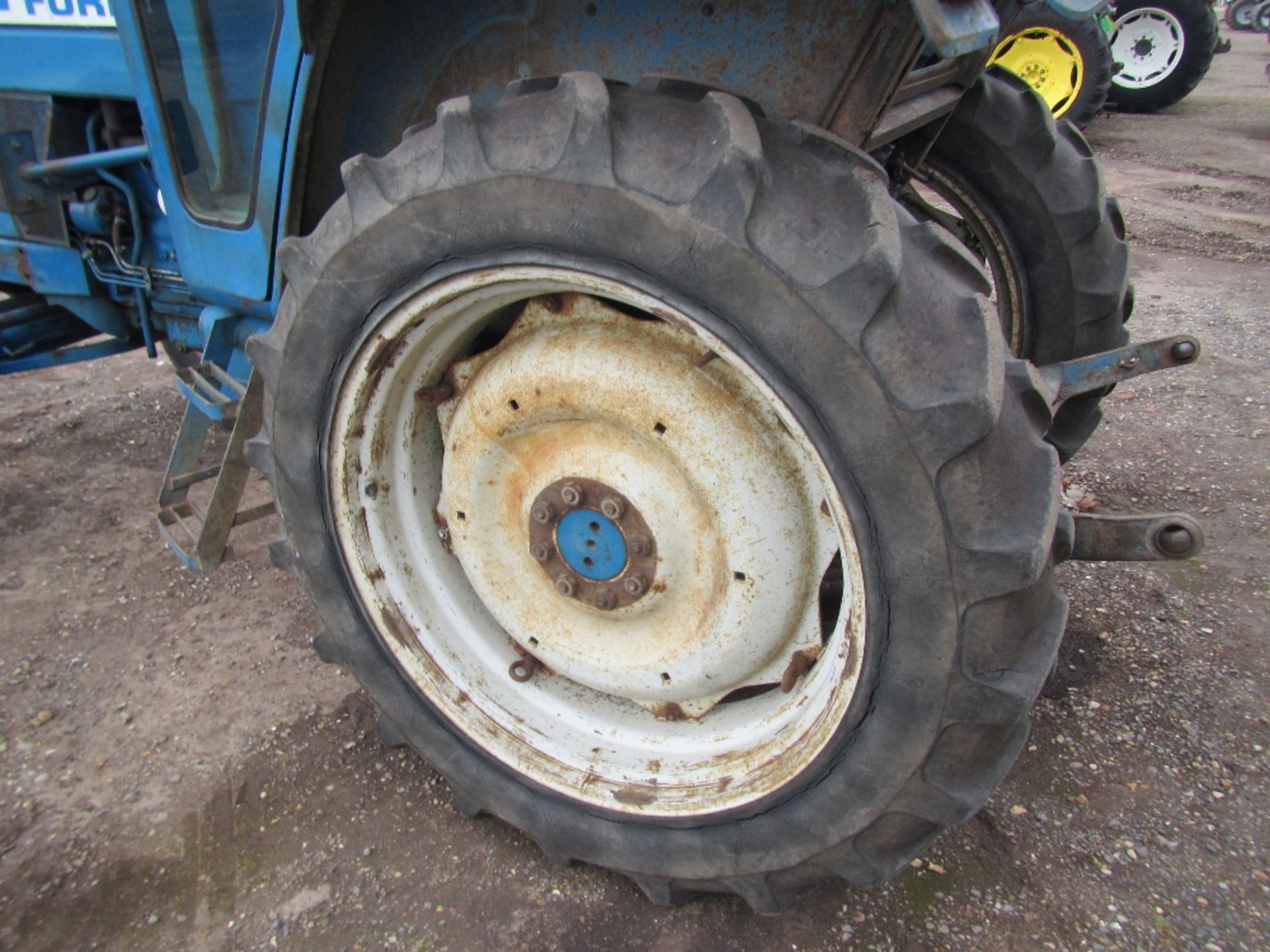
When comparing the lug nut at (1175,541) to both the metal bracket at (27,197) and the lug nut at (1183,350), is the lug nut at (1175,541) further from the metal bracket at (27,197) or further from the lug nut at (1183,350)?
the metal bracket at (27,197)

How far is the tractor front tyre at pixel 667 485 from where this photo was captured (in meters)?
1.18

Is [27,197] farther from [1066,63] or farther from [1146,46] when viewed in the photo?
[1146,46]

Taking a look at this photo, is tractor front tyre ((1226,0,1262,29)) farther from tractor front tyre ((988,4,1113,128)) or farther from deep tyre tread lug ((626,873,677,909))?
deep tyre tread lug ((626,873,677,909))

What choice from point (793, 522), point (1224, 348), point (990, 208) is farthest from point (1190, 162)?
point (793, 522)

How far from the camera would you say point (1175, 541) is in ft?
4.94

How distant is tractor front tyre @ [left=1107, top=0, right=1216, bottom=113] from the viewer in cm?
961

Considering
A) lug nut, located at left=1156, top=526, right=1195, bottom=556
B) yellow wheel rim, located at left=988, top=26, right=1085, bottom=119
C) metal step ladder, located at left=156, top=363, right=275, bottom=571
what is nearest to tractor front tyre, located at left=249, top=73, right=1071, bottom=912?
lug nut, located at left=1156, top=526, right=1195, bottom=556

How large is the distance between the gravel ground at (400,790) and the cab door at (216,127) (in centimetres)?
100

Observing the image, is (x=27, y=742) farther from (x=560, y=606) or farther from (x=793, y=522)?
(x=793, y=522)

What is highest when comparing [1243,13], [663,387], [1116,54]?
[663,387]

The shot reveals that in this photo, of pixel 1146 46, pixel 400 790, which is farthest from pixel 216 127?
pixel 1146 46

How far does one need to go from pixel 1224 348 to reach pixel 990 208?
2689 millimetres

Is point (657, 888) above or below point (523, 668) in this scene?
below

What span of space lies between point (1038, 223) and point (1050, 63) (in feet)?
22.3
